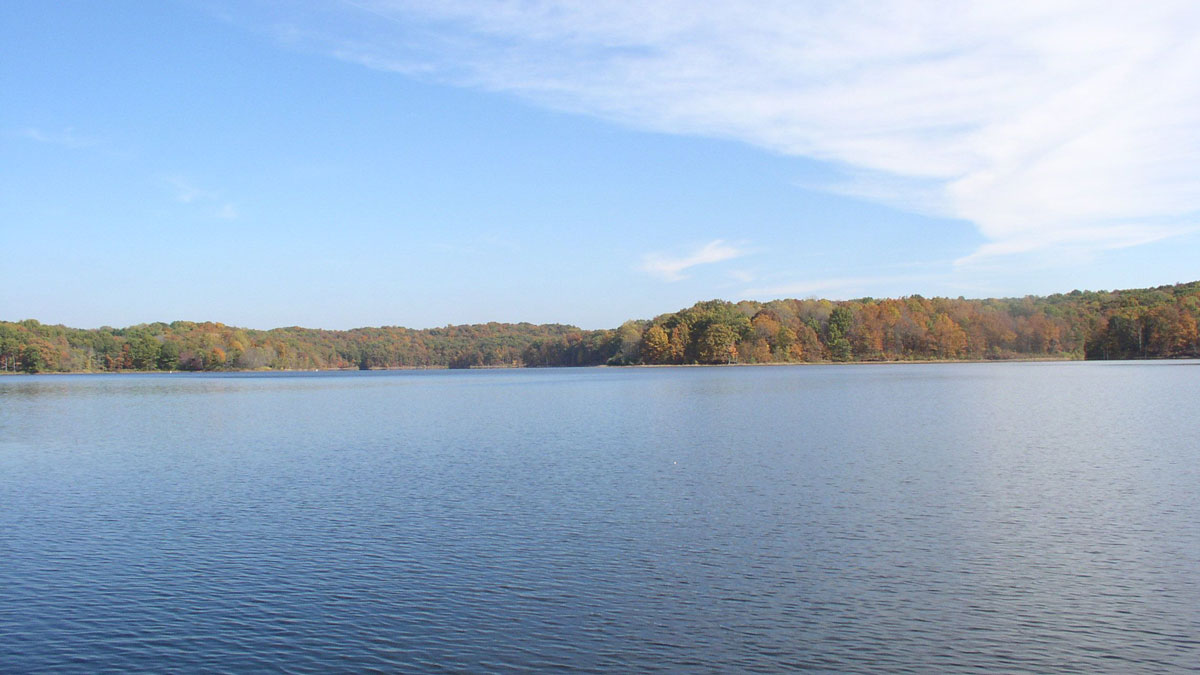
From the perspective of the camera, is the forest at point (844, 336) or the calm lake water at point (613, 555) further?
the forest at point (844, 336)

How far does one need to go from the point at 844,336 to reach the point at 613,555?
465 feet

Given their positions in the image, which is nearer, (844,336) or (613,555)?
(613,555)

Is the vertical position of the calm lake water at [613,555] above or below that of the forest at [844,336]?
below

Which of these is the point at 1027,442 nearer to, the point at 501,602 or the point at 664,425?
the point at 664,425

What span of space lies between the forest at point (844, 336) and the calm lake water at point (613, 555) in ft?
394

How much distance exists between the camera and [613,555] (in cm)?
1323

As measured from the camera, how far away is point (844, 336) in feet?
486

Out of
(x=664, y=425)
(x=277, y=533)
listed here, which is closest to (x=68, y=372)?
(x=664, y=425)

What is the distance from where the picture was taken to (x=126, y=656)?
30.7ft

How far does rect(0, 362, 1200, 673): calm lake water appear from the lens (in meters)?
9.41

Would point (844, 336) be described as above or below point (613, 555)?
above

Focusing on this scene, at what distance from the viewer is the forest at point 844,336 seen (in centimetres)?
13188

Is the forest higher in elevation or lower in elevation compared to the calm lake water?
higher

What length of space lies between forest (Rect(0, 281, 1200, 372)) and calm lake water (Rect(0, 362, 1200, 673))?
120 meters
